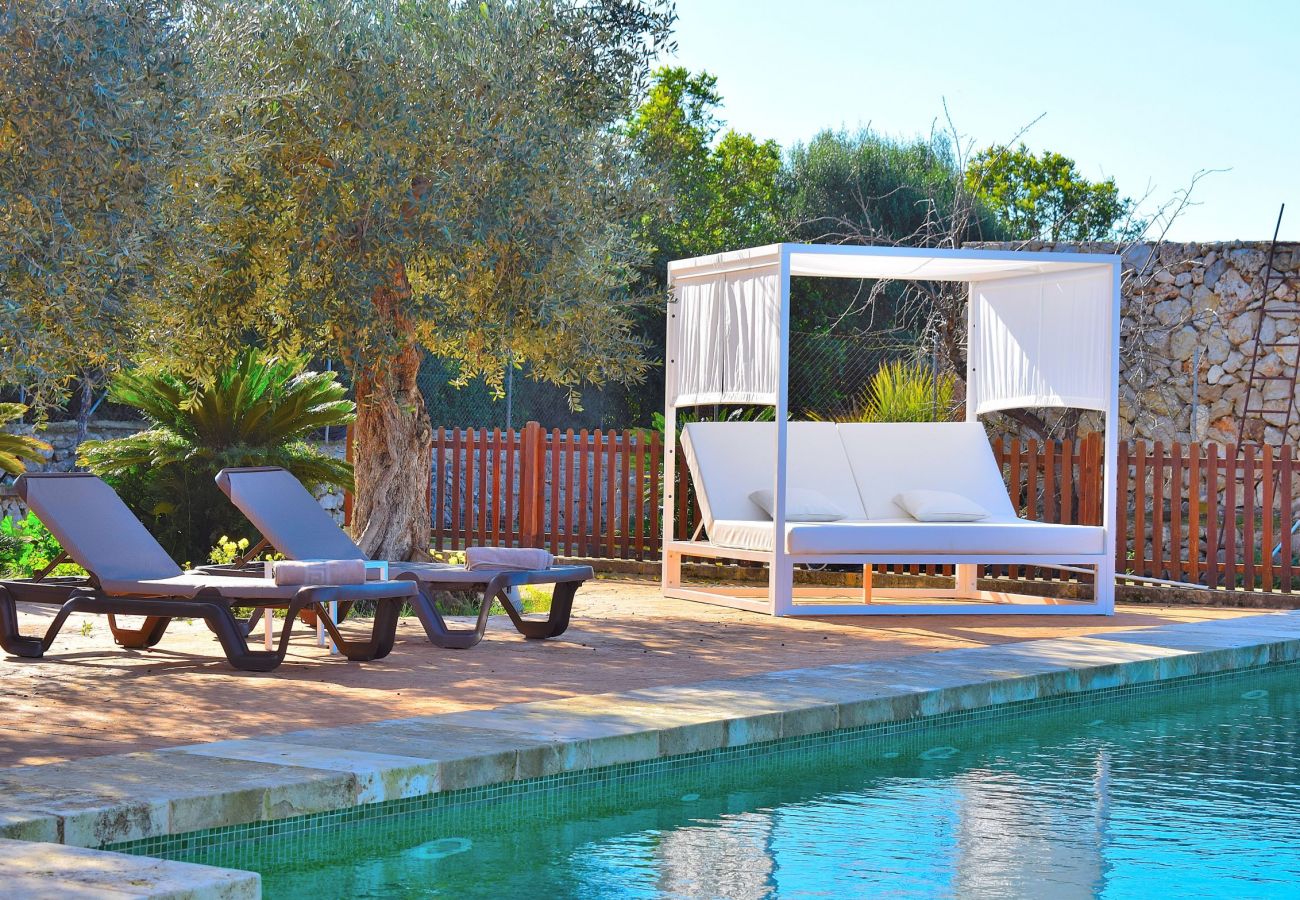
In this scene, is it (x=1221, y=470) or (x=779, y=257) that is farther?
(x=1221, y=470)

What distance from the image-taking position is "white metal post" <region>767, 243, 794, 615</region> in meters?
9.80

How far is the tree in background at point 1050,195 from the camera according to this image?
2931 centimetres

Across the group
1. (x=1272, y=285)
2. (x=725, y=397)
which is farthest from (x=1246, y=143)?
(x=725, y=397)

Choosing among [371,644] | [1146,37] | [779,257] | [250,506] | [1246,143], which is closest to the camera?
[371,644]

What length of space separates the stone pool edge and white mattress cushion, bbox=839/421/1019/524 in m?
3.25

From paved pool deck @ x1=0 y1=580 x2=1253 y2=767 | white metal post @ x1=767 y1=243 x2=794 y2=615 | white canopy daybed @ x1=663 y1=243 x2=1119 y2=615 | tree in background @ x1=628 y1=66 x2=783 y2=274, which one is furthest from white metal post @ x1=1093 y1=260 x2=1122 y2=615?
tree in background @ x1=628 y1=66 x2=783 y2=274

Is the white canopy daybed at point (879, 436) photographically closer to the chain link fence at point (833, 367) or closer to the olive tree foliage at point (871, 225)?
the olive tree foliage at point (871, 225)

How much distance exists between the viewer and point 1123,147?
2497 centimetres

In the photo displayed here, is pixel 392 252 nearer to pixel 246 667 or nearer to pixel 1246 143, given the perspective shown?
pixel 246 667

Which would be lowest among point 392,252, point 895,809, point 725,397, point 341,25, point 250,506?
point 895,809

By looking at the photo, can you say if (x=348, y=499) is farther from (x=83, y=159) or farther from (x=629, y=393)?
(x=83, y=159)

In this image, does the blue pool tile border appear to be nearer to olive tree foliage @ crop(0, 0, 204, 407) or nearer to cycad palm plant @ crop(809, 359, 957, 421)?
olive tree foliage @ crop(0, 0, 204, 407)

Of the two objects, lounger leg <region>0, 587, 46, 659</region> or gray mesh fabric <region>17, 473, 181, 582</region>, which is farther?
lounger leg <region>0, 587, 46, 659</region>

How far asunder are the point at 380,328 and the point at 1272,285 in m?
9.36
